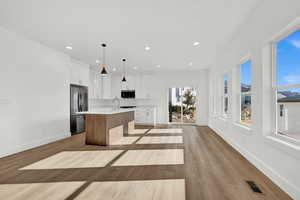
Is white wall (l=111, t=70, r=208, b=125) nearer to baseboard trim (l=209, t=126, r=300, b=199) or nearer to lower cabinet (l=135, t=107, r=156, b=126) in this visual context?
lower cabinet (l=135, t=107, r=156, b=126)

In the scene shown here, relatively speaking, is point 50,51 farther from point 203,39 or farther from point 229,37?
point 229,37

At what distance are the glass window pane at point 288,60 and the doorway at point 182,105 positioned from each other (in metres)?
5.70

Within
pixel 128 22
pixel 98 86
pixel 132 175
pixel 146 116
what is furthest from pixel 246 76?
pixel 98 86

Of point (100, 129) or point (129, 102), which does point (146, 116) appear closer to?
point (129, 102)

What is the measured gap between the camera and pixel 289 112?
2.10 meters

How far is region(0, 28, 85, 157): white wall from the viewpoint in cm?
339

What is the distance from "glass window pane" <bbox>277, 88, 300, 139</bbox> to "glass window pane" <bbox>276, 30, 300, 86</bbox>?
0.50 feet

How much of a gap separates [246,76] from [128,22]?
2.88m

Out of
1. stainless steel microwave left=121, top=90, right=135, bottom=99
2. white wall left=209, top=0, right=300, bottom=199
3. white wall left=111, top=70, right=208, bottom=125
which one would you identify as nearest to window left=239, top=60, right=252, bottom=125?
white wall left=209, top=0, right=300, bottom=199

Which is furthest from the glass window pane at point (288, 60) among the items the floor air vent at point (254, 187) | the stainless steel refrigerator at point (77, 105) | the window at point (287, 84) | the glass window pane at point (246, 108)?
the stainless steel refrigerator at point (77, 105)

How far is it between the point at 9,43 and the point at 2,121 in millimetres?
1788

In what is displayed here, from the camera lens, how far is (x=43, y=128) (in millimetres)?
4277

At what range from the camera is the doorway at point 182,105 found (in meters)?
7.99

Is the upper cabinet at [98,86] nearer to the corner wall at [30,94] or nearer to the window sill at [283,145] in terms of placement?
the corner wall at [30,94]
